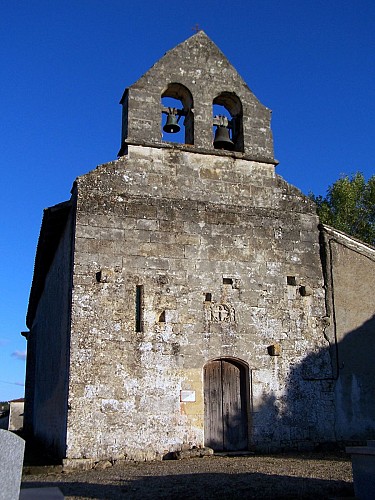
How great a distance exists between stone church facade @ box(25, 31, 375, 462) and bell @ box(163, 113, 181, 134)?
0.05 metres

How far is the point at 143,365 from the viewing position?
1002 cm

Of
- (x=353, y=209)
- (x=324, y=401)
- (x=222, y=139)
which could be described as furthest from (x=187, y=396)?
(x=353, y=209)

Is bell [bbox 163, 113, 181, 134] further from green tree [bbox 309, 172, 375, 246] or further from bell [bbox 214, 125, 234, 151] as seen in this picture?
green tree [bbox 309, 172, 375, 246]

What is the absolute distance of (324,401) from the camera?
36.0 feet

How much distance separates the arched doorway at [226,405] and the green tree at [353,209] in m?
11.9

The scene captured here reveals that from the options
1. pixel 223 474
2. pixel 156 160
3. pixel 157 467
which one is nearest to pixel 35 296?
pixel 156 160

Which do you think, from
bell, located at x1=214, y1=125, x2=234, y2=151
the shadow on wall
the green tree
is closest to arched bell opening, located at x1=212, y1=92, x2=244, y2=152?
bell, located at x1=214, y1=125, x2=234, y2=151

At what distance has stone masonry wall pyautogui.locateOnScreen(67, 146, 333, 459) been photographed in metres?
9.78

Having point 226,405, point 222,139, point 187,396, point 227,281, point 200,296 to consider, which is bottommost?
point 226,405

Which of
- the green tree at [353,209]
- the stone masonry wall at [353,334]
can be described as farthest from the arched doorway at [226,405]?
the green tree at [353,209]

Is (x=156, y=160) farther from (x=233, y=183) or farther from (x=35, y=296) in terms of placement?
(x=35, y=296)

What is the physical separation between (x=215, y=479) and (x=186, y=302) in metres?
3.83

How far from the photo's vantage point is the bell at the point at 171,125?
460 inches

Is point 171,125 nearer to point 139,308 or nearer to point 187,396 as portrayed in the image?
point 139,308
